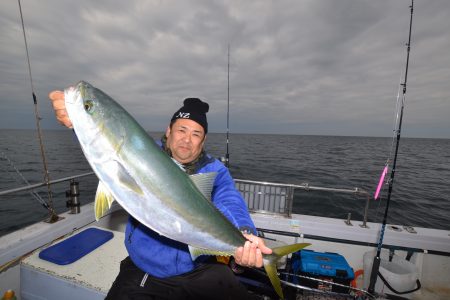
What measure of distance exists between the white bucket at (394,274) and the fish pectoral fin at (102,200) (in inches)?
219

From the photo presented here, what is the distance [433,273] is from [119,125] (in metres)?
7.43

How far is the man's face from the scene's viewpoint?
10.4ft

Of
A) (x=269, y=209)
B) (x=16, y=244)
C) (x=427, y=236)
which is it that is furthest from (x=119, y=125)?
(x=427, y=236)

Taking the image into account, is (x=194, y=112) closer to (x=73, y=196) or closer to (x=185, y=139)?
(x=185, y=139)

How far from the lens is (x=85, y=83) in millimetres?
1928

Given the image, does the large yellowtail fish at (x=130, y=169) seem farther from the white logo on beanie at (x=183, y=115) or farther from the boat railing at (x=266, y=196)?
the boat railing at (x=266, y=196)

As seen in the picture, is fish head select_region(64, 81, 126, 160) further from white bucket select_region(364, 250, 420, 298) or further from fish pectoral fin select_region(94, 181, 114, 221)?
white bucket select_region(364, 250, 420, 298)

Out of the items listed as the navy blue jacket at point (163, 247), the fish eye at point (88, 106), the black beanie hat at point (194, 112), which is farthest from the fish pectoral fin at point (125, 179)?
the black beanie hat at point (194, 112)

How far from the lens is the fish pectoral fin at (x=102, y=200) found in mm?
1963

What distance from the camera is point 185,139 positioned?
10.4ft

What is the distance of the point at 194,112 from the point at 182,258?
1949mm

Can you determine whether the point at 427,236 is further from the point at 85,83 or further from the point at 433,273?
the point at 85,83

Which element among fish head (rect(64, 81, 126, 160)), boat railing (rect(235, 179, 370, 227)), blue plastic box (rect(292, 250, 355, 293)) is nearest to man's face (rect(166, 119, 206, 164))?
fish head (rect(64, 81, 126, 160))

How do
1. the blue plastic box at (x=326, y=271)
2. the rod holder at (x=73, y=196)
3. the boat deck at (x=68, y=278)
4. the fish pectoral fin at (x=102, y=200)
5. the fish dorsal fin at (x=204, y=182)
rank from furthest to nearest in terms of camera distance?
the rod holder at (x=73, y=196) < the blue plastic box at (x=326, y=271) < the boat deck at (x=68, y=278) < the fish dorsal fin at (x=204, y=182) < the fish pectoral fin at (x=102, y=200)
